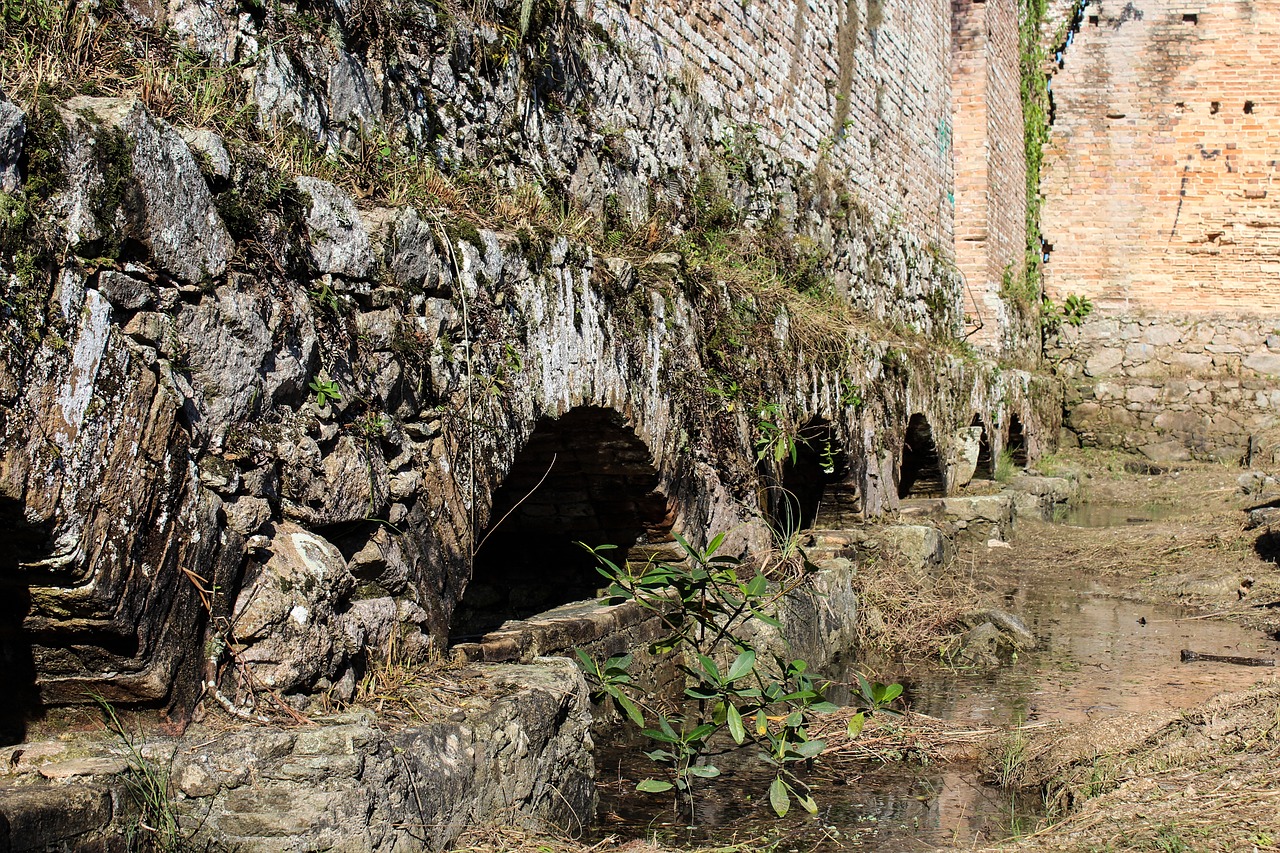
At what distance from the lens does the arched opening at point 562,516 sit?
205 inches

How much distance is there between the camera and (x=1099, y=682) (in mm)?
5879

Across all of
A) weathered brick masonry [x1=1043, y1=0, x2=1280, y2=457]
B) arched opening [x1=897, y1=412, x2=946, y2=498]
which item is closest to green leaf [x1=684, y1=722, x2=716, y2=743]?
arched opening [x1=897, y1=412, x2=946, y2=498]

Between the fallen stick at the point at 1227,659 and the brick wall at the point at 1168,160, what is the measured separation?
1100cm

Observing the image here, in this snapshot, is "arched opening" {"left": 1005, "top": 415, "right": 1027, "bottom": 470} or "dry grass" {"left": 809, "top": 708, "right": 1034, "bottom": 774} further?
"arched opening" {"left": 1005, "top": 415, "right": 1027, "bottom": 470}

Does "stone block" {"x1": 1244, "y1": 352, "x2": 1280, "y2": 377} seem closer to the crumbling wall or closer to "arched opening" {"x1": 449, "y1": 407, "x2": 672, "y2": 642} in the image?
the crumbling wall

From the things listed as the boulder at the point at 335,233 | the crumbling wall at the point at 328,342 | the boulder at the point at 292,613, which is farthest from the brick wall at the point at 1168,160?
the boulder at the point at 292,613

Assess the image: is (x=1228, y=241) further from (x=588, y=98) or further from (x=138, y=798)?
(x=138, y=798)

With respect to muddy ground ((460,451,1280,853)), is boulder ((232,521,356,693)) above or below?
above

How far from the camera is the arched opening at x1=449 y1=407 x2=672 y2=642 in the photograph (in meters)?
5.22

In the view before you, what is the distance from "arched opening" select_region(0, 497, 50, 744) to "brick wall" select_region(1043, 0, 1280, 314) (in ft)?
52.2

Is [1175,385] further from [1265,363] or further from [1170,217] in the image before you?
[1170,217]

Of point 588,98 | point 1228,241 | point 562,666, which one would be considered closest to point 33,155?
point 562,666

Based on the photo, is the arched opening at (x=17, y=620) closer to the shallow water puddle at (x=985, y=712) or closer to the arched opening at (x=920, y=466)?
the shallow water puddle at (x=985, y=712)

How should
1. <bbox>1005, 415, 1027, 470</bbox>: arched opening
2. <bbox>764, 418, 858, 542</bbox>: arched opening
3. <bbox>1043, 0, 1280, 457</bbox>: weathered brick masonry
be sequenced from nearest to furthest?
<bbox>764, 418, 858, 542</bbox>: arched opening < <bbox>1005, 415, 1027, 470</bbox>: arched opening < <bbox>1043, 0, 1280, 457</bbox>: weathered brick masonry
